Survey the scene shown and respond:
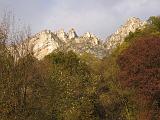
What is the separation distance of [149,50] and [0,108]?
91.9 ft

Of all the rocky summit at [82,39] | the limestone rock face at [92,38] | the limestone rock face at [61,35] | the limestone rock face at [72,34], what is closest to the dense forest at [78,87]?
the rocky summit at [82,39]

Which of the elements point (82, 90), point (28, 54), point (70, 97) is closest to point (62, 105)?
point (70, 97)

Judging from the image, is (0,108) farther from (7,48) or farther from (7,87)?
(7,48)

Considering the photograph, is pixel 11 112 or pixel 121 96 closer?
pixel 11 112

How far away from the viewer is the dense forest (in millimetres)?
23781

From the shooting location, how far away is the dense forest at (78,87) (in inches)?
936

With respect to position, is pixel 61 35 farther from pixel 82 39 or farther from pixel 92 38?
pixel 92 38

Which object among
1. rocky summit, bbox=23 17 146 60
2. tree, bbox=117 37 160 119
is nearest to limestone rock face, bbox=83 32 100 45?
rocky summit, bbox=23 17 146 60

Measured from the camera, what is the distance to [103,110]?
1927 inches

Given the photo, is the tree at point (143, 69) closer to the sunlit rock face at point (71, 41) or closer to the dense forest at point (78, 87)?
the dense forest at point (78, 87)

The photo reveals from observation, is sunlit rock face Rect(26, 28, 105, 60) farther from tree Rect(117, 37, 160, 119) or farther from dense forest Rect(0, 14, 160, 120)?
tree Rect(117, 37, 160, 119)

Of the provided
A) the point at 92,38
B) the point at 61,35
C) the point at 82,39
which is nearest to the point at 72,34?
the point at 61,35

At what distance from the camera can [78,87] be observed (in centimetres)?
4359

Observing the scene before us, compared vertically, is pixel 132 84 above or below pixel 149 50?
below
